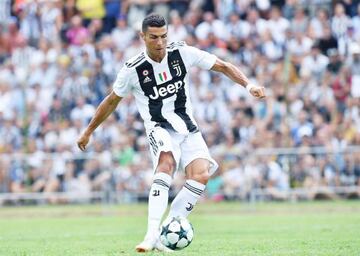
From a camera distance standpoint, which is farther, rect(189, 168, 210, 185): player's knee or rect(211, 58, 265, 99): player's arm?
rect(211, 58, 265, 99): player's arm

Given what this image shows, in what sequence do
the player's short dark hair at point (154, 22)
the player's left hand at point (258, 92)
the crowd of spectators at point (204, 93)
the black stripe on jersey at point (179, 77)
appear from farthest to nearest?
the crowd of spectators at point (204, 93)
the black stripe on jersey at point (179, 77)
the player's short dark hair at point (154, 22)
the player's left hand at point (258, 92)

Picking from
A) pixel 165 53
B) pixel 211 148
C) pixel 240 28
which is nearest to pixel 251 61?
pixel 240 28

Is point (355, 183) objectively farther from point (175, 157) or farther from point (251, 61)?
point (175, 157)

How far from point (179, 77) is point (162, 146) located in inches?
35.0

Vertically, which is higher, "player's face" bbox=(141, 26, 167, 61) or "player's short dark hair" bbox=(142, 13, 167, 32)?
"player's short dark hair" bbox=(142, 13, 167, 32)

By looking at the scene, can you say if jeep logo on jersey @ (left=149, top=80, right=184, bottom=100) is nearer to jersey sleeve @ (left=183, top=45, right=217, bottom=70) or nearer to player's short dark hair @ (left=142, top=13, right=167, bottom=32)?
jersey sleeve @ (left=183, top=45, right=217, bottom=70)

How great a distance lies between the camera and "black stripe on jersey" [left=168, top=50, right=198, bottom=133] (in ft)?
38.1

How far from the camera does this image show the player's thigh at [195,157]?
1147 cm

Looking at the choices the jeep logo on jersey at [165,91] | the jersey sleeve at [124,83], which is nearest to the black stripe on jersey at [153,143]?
the jeep logo on jersey at [165,91]

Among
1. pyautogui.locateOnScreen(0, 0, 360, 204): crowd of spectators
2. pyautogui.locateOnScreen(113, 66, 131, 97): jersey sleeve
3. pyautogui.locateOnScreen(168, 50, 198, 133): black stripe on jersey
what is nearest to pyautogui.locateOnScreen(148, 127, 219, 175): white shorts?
pyautogui.locateOnScreen(168, 50, 198, 133): black stripe on jersey

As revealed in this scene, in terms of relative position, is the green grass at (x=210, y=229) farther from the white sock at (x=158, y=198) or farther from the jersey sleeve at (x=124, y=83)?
the jersey sleeve at (x=124, y=83)

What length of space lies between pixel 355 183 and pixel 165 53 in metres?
12.5

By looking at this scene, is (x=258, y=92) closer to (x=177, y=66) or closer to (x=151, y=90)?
(x=177, y=66)

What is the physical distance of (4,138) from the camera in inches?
1018
